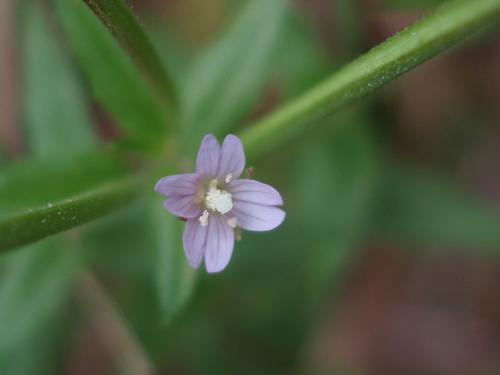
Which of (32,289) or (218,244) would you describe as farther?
(32,289)

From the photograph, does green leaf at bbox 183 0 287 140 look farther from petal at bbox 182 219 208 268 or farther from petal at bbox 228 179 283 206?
petal at bbox 182 219 208 268

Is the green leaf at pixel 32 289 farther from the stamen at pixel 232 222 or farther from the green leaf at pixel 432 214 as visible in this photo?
the green leaf at pixel 432 214

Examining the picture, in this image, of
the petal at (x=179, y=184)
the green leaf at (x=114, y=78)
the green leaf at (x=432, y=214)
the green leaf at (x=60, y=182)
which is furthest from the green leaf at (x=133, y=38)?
the green leaf at (x=432, y=214)

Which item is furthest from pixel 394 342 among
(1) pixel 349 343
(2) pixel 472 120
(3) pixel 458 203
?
(2) pixel 472 120

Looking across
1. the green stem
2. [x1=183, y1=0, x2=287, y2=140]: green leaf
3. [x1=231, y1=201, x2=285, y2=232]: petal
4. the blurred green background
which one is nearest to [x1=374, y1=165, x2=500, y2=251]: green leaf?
the blurred green background

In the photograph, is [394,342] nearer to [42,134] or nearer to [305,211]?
[305,211]

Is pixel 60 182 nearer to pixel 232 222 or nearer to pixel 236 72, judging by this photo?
pixel 236 72

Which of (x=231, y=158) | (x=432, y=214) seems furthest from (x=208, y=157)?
(x=432, y=214)
